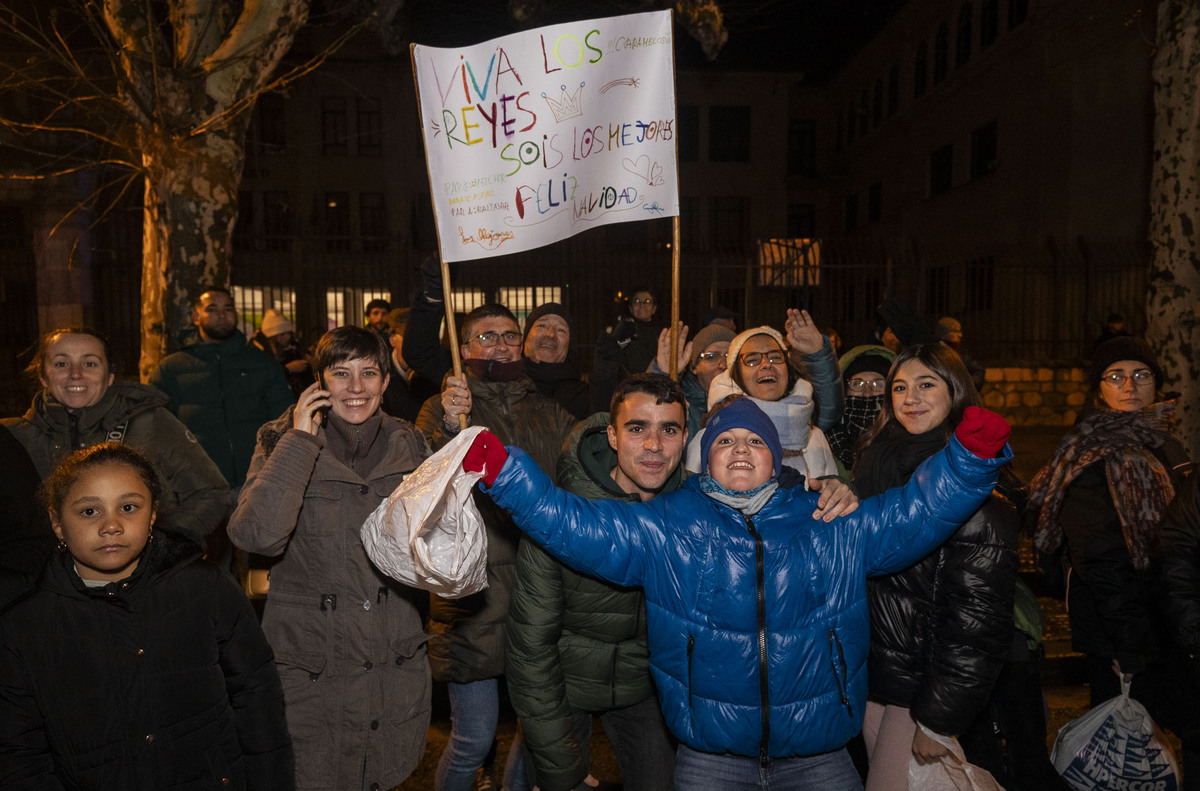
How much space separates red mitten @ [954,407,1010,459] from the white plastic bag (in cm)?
140

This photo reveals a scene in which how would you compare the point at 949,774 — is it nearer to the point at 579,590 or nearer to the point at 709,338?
the point at 579,590

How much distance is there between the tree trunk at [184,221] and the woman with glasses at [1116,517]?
6.57 m

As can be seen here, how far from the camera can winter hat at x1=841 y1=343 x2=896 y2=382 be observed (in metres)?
4.59

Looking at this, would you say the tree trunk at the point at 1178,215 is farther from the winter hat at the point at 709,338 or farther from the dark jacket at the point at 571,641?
the dark jacket at the point at 571,641

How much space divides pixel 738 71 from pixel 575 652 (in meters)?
31.6

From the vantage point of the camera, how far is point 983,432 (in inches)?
89.7

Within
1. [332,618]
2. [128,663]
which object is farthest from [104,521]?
[332,618]

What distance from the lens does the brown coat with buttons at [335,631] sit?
274 cm

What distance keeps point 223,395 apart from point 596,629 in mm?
3883

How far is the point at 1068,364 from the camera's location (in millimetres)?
13664

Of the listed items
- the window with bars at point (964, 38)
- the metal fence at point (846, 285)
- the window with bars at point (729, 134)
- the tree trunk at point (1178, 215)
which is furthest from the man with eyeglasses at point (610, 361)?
the window with bars at point (729, 134)

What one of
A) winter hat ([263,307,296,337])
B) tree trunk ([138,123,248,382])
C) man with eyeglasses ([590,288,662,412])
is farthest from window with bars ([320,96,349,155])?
man with eyeglasses ([590,288,662,412])

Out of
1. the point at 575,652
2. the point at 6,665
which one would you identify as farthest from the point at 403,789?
the point at 6,665

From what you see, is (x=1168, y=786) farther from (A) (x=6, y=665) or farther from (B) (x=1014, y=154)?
(B) (x=1014, y=154)
